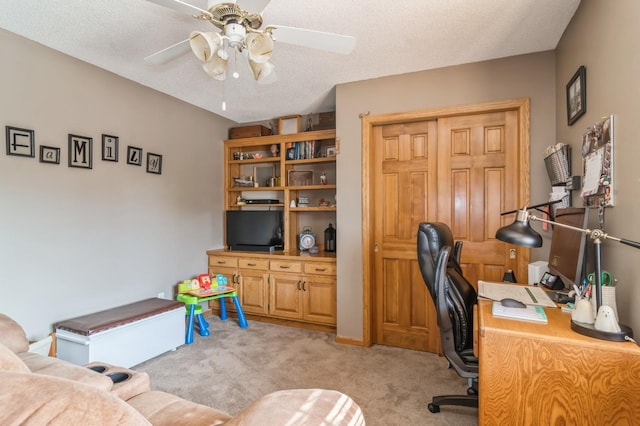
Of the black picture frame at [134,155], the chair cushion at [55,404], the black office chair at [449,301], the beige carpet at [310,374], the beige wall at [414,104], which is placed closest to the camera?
the chair cushion at [55,404]

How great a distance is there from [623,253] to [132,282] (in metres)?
3.66

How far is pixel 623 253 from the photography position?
1.42 m

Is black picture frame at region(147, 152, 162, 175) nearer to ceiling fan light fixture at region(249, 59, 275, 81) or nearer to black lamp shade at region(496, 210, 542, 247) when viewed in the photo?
ceiling fan light fixture at region(249, 59, 275, 81)

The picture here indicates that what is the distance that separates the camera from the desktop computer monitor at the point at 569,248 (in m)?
1.54

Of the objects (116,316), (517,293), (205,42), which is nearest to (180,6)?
(205,42)

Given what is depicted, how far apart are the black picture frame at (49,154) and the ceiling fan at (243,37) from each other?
144cm

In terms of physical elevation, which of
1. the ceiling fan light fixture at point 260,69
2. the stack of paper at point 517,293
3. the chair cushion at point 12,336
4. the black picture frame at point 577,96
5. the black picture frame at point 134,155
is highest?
the ceiling fan light fixture at point 260,69

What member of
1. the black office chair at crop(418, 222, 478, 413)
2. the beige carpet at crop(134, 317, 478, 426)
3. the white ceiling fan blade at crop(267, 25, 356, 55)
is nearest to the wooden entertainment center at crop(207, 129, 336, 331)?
the beige carpet at crop(134, 317, 478, 426)

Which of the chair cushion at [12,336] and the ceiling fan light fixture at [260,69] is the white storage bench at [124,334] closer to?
the chair cushion at [12,336]

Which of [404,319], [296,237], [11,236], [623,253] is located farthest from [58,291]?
[623,253]

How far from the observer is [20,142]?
2363 millimetres

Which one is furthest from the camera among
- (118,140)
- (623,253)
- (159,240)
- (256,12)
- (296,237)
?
(296,237)

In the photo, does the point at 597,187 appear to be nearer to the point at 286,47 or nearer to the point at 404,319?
the point at 404,319

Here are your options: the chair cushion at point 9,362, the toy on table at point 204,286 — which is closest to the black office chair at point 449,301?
the chair cushion at point 9,362
